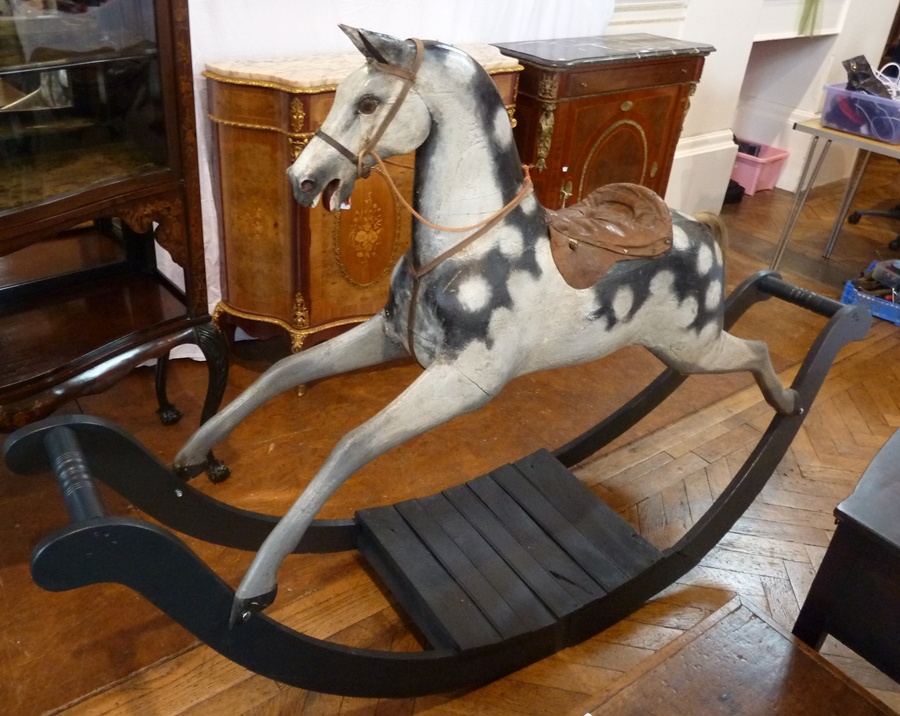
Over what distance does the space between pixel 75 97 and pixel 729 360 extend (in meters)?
1.66

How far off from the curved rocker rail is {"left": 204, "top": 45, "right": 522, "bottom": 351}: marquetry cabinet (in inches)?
32.2

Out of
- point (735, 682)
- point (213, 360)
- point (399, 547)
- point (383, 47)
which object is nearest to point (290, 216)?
point (213, 360)

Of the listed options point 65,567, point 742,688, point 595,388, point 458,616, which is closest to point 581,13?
point 595,388

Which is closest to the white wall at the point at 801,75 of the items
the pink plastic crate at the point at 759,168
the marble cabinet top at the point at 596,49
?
the pink plastic crate at the point at 759,168

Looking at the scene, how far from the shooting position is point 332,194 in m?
1.20

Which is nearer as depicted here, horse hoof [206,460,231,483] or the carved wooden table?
the carved wooden table

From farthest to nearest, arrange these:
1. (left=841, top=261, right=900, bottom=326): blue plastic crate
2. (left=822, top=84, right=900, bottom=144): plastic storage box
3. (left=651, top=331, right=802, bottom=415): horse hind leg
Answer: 1. (left=841, top=261, right=900, bottom=326): blue plastic crate
2. (left=822, top=84, right=900, bottom=144): plastic storage box
3. (left=651, top=331, right=802, bottom=415): horse hind leg

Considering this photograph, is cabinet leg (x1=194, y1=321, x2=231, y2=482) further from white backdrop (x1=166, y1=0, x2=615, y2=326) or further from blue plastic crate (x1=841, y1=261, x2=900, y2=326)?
blue plastic crate (x1=841, y1=261, x2=900, y2=326)

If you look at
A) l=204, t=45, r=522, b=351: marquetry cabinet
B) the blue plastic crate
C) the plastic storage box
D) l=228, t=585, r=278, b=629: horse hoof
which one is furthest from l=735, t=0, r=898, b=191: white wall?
l=228, t=585, r=278, b=629: horse hoof

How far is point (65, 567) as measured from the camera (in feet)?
3.22

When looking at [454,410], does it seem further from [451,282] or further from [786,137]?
[786,137]

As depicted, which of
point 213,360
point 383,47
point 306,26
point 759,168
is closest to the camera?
point 383,47

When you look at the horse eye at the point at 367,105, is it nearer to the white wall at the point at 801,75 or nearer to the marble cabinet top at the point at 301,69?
the marble cabinet top at the point at 301,69

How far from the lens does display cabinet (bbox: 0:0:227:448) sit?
1.71 m
